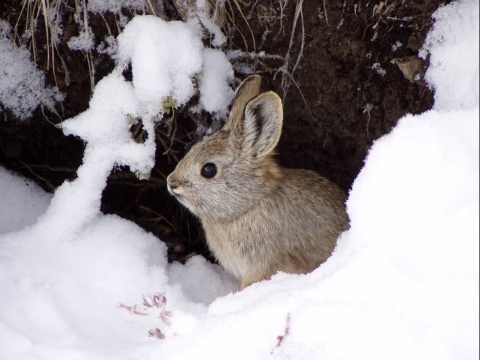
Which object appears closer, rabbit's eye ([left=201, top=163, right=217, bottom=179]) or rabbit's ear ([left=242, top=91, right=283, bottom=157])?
rabbit's ear ([left=242, top=91, right=283, bottom=157])

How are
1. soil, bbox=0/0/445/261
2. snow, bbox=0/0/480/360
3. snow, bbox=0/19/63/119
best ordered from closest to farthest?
snow, bbox=0/0/480/360, soil, bbox=0/0/445/261, snow, bbox=0/19/63/119

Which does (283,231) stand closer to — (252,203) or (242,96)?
(252,203)

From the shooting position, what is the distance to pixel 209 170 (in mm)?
3301

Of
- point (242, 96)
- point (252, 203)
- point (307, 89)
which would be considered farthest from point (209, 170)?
point (307, 89)

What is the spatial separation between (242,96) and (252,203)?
0.65m

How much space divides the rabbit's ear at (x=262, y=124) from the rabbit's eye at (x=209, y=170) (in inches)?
8.6

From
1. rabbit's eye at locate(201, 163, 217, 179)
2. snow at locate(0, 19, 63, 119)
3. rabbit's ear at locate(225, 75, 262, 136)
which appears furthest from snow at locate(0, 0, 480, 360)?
snow at locate(0, 19, 63, 119)

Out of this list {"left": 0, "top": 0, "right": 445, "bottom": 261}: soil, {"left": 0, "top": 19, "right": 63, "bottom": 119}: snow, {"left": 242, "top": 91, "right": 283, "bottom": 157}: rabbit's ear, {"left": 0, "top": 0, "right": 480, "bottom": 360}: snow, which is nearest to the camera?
{"left": 0, "top": 0, "right": 480, "bottom": 360}: snow

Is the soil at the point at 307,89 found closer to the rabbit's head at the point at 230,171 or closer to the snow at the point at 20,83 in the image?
the snow at the point at 20,83

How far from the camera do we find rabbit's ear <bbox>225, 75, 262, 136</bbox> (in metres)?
3.28

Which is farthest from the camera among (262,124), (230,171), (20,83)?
(20,83)

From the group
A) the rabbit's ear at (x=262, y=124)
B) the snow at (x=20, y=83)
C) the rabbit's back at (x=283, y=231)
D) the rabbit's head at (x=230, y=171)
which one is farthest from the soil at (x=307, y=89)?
the rabbit's back at (x=283, y=231)

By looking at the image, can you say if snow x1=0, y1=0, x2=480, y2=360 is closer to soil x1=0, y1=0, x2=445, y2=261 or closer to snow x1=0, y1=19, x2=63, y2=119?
soil x1=0, y1=0, x2=445, y2=261

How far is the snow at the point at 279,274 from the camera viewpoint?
6.86ft
